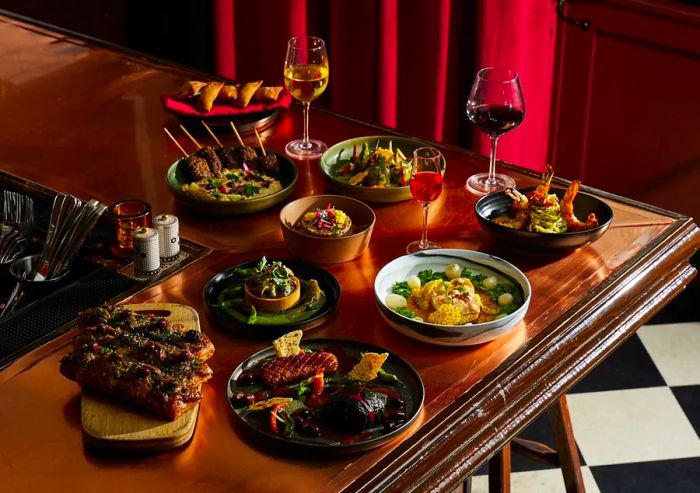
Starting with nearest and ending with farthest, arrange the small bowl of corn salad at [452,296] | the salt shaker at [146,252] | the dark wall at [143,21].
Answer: the small bowl of corn salad at [452,296]
the salt shaker at [146,252]
the dark wall at [143,21]

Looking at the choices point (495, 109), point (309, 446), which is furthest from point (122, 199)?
point (309, 446)

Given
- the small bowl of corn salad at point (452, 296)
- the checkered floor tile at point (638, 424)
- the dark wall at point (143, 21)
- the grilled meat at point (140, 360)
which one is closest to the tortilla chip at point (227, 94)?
the small bowl of corn salad at point (452, 296)

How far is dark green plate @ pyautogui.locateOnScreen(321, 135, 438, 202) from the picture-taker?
215 cm

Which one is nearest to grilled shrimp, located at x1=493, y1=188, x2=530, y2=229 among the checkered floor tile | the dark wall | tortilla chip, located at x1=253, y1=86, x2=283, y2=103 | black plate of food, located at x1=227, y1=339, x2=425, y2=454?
black plate of food, located at x1=227, y1=339, x2=425, y2=454

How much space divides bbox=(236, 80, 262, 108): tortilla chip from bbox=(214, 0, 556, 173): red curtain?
2.82ft

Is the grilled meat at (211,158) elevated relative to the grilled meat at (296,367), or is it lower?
elevated

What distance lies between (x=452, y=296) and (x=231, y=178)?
676 mm

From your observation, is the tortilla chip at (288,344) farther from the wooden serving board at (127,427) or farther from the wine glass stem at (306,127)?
the wine glass stem at (306,127)

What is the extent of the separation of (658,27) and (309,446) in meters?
2.40

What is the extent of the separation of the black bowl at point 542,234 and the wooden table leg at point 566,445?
1.54 feet

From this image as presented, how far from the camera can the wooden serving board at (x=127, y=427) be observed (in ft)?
4.73

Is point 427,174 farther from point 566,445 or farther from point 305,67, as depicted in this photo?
point 566,445

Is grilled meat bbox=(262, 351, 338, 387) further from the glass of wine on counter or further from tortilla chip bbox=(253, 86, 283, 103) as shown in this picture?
tortilla chip bbox=(253, 86, 283, 103)

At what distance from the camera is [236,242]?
2.04 m
